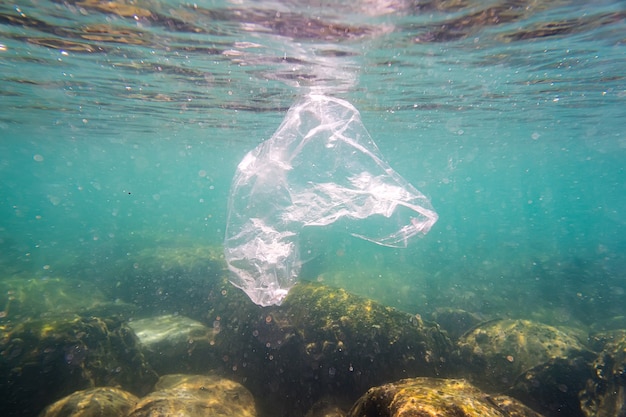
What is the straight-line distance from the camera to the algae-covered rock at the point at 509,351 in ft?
21.8

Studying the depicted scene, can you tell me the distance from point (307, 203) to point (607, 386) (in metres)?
6.18

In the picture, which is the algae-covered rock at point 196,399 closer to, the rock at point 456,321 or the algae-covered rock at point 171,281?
the algae-covered rock at point 171,281

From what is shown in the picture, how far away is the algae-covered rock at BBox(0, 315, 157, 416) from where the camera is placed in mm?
5441

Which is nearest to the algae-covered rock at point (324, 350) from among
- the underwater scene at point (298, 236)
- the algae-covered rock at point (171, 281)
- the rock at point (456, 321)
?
the underwater scene at point (298, 236)

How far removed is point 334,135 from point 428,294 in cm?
1490

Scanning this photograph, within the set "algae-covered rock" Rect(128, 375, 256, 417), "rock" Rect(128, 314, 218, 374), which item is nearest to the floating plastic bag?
"algae-covered rock" Rect(128, 375, 256, 417)

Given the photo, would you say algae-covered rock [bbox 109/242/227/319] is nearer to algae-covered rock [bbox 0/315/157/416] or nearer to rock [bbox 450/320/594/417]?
algae-covered rock [bbox 0/315/157/416]

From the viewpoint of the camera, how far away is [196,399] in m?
5.04

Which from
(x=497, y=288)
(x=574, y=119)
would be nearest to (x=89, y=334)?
(x=497, y=288)

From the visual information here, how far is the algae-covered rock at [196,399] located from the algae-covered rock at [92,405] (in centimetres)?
36

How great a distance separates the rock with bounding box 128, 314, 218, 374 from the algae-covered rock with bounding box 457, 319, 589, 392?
225 inches

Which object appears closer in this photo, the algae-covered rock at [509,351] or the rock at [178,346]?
the algae-covered rock at [509,351]

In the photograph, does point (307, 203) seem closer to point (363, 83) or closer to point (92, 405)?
point (92, 405)

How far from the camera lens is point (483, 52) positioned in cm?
949
